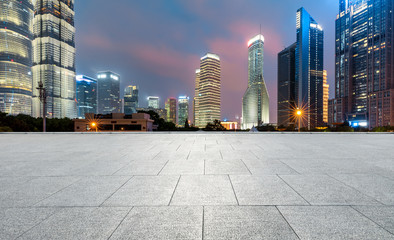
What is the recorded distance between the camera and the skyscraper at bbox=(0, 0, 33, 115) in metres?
166

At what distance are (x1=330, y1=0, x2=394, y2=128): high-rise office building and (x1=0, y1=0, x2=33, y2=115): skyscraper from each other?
988 ft

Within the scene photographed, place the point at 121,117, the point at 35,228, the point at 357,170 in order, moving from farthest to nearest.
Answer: the point at 121,117 → the point at 357,170 → the point at 35,228

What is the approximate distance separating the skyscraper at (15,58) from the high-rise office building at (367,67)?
301 m

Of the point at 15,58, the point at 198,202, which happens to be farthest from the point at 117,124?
the point at 15,58

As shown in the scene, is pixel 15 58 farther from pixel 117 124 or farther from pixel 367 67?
pixel 367 67

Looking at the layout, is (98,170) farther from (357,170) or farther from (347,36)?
(347,36)

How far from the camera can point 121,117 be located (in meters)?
95.1

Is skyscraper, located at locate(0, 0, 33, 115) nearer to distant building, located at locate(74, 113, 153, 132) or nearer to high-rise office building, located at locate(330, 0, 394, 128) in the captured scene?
distant building, located at locate(74, 113, 153, 132)

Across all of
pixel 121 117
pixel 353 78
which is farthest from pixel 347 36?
pixel 121 117

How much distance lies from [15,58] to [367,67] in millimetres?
→ 318770

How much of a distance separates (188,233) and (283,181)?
3.35m

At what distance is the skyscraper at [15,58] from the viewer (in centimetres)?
16638

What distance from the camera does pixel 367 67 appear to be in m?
166

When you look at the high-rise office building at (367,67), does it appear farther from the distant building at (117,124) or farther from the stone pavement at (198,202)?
the stone pavement at (198,202)
